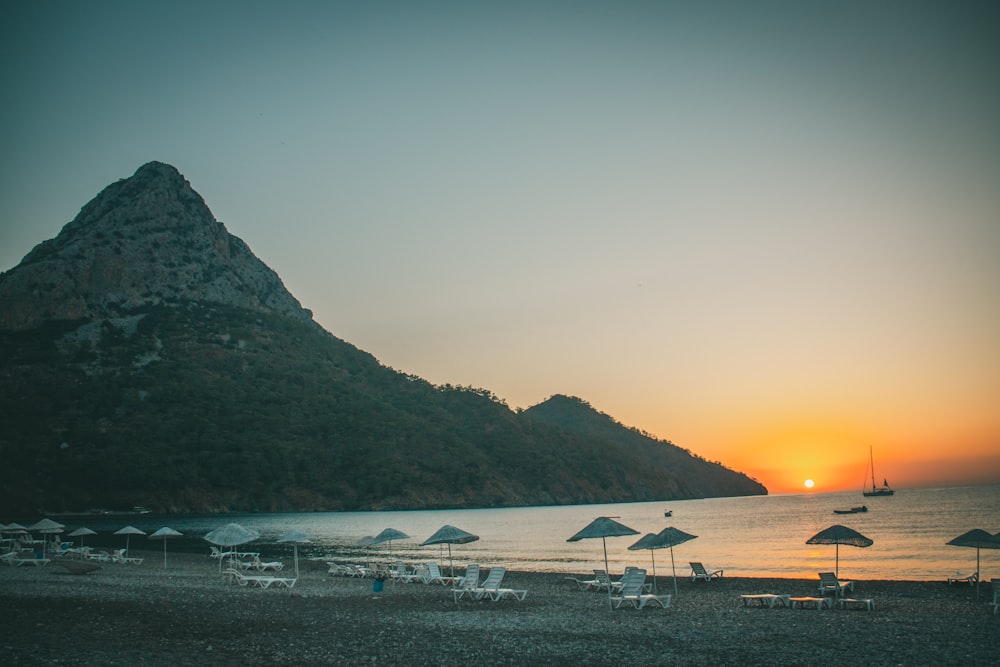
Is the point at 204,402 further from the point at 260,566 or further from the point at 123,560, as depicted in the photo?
the point at 260,566

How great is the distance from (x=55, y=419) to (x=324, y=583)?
256 ft

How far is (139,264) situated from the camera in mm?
121750

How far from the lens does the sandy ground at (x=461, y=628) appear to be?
11.0 m

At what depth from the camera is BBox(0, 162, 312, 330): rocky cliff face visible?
350 feet

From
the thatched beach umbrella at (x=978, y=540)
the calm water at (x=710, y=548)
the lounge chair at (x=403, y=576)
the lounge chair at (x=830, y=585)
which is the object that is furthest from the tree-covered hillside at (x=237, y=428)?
the thatched beach umbrella at (x=978, y=540)

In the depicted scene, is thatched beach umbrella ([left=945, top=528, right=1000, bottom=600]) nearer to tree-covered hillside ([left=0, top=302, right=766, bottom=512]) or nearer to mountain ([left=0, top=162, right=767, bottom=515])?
mountain ([left=0, top=162, right=767, bottom=515])

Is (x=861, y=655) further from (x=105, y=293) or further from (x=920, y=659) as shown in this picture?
(x=105, y=293)

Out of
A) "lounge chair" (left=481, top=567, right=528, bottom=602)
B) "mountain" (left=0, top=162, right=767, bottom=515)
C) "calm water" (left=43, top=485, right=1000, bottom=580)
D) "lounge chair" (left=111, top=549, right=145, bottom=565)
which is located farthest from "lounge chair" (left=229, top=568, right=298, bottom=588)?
"mountain" (left=0, top=162, right=767, bottom=515)

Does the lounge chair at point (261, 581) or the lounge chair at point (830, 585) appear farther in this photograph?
the lounge chair at point (261, 581)

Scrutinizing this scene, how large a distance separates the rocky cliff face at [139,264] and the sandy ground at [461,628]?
99.9 metres

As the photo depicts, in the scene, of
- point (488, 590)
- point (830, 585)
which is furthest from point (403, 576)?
point (830, 585)

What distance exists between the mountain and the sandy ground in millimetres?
73613

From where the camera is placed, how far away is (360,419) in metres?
114

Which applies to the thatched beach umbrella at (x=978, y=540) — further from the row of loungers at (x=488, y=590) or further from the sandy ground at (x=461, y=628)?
the row of loungers at (x=488, y=590)
